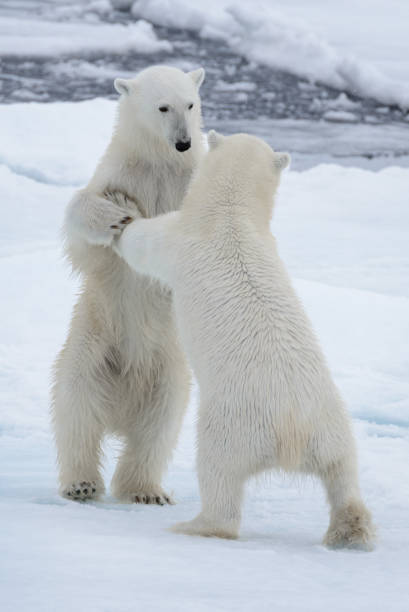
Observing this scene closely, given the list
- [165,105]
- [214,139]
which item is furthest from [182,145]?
[214,139]

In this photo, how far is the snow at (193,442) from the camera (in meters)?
1.56

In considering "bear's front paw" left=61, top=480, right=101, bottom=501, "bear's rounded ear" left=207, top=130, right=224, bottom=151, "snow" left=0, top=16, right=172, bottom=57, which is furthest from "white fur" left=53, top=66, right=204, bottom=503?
"snow" left=0, top=16, right=172, bottom=57

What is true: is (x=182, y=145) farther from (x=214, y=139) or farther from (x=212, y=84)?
(x=212, y=84)

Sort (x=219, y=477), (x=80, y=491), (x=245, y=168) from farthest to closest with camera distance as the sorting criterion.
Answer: (x=80, y=491)
(x=245, y=168)
(x=219, y=477)

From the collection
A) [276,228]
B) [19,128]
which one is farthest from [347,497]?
[19,128]

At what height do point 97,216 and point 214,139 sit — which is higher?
point 214,139

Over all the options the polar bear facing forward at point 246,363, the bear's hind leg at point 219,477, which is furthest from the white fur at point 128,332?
the bear's hind leg at point 219,477

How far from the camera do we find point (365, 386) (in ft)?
13.5

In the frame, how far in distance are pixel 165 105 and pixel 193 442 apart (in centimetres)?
119

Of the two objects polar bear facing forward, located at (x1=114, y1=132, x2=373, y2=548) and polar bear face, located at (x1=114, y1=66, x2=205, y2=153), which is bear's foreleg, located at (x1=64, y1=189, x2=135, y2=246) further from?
polar bear facing forward, located at (x1=114, y1=132, x2=373, y2=548)

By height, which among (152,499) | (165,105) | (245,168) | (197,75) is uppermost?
(197,75)

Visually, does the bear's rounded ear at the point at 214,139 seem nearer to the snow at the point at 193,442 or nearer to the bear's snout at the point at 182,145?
the bear's snout at the point at 182,145

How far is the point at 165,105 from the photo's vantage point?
263 centimetres

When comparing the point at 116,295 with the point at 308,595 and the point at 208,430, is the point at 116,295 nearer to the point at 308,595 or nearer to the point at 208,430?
the point at 208,430
